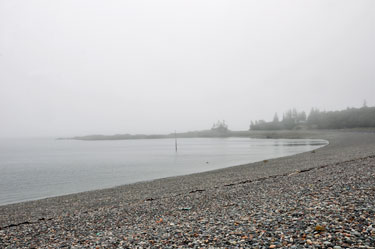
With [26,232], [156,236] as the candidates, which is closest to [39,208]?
[26,232]

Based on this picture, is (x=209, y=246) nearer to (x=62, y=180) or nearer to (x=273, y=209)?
(x=273, y=209)

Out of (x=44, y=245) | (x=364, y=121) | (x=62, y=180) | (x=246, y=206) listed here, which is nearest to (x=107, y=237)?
(x=44, y=245)

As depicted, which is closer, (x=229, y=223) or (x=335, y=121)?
(x=229, y=223)

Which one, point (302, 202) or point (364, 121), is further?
point (364, 121)

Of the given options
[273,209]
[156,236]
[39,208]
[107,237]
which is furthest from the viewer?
[39,208]

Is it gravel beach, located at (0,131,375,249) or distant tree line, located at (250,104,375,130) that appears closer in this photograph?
gravel beach, located at (0,131,375,249)

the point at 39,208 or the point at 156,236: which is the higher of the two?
the point at 156,236

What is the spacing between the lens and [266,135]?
155 meters

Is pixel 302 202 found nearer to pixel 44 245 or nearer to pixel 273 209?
pixel 273 209

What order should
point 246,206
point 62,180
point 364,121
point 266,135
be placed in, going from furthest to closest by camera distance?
point 266,135 < point 364,121 < point 62,180 < point 246,206

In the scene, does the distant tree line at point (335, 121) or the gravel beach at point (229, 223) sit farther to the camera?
the distant tree line at point (335, 121)

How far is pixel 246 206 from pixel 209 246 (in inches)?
160

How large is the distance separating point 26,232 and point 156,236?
640 cm

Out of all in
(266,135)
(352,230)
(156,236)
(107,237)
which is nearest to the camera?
(352,230)
